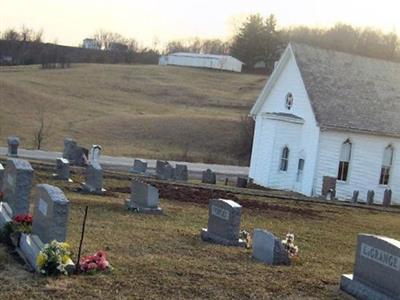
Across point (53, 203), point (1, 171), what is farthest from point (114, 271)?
point (1, 171)

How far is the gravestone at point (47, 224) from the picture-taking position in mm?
10242

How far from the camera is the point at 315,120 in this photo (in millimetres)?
31953

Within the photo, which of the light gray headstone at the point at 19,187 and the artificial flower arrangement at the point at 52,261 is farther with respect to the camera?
the light gray headstone at the point at 19,187

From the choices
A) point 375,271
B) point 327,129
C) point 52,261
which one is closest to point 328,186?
point 327,129

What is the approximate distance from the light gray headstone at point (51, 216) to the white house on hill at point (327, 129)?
22.2 metres

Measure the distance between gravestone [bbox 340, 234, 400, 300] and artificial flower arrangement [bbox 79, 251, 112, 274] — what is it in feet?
11.9

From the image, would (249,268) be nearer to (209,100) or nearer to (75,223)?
(75,223)

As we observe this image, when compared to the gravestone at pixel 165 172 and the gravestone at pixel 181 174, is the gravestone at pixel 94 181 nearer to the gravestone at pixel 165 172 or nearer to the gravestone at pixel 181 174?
the gravestone at pixel 165 172

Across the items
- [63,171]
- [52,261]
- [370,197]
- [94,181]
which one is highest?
[52,261]

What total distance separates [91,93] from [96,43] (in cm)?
9164

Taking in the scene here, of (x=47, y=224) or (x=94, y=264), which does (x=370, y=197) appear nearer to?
(x=47, y=224)

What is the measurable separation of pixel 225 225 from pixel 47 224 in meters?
3.99

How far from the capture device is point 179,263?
10.8 m

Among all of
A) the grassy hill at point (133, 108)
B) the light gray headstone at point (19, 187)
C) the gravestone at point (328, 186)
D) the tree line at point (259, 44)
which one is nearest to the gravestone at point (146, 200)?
the light gray headstone at point (19, 187)
